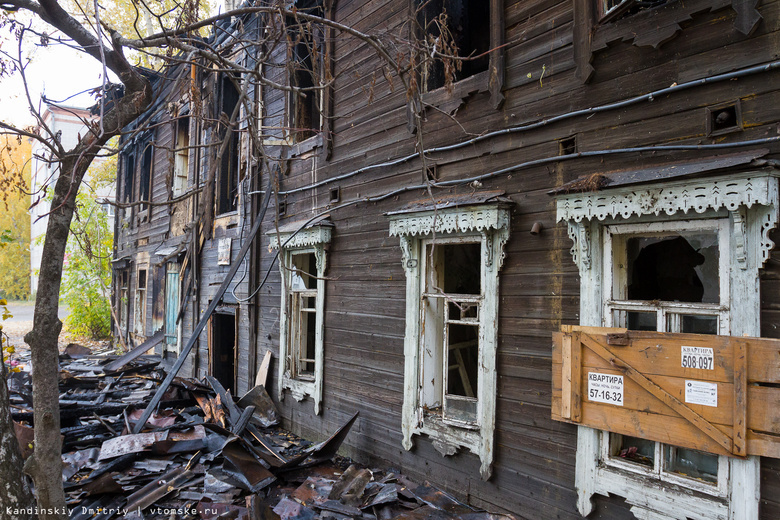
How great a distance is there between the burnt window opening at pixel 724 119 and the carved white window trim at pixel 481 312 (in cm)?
173

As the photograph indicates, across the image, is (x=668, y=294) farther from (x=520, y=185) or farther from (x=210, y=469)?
(x=210, y=469)

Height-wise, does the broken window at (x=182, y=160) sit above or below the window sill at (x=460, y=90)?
above

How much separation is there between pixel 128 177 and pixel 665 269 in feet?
58.5

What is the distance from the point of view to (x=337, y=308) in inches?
269

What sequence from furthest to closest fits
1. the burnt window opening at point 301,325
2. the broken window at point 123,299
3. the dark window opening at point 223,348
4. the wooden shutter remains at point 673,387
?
the broken window at point 123,299 < the dark window opening at point 223,348 < the burnt window opening at point 301,325 < the wooden shutter remains at point 673,387

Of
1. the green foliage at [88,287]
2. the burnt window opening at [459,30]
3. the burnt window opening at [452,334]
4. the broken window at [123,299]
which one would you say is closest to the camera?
the burnt window opening at [452,334]

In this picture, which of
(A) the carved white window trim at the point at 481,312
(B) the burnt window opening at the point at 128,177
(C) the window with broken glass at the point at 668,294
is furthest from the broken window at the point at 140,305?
(C) the window with broken glass at the point at 668,294

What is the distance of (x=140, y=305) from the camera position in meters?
15.2

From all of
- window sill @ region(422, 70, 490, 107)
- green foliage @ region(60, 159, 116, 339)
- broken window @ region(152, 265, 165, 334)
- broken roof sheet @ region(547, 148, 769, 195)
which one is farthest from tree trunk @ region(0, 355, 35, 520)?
green foliage @ region(60, 159, 116, 339)

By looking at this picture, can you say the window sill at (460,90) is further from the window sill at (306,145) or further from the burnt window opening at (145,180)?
the burnt window opening at (145,180)

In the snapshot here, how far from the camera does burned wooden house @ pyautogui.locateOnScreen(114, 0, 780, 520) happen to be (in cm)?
310

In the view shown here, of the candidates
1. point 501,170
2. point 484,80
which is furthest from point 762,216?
point 484,80

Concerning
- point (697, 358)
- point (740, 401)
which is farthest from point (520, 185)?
point (740, 401)

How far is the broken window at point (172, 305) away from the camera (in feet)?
40.0
